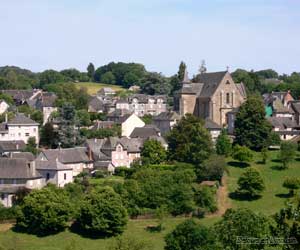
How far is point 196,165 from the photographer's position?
5666cm

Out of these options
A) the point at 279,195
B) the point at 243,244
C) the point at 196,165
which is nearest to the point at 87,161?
the point at 196,165

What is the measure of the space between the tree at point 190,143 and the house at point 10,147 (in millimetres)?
13596

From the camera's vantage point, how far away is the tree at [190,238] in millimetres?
39281

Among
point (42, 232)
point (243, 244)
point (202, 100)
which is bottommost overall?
point (42, 232)

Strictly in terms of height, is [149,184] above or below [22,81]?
below

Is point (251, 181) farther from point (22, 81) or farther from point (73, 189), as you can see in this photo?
point (22, 81)

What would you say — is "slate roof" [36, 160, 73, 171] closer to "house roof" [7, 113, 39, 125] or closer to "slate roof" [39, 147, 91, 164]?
"slate roof" [39, 147, 91, 164]

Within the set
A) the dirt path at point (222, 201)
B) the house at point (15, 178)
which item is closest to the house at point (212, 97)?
the dirt path at point (222, 201)

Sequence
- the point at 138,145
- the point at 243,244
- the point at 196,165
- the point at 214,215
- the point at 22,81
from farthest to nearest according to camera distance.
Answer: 1. the point at 22,81
2. the point at 138,145
3. the point at 196,165
4. the point at 214,215
5. the point at 243,244

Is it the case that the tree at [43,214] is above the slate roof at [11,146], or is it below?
below

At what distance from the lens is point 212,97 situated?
71.6 meters

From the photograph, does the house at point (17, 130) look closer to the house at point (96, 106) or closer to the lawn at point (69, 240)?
the lawn at point (69, 240)

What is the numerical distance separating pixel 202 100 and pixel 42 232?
31780mm

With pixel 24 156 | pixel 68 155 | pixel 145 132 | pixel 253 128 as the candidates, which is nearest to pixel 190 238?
pixel 68 155
